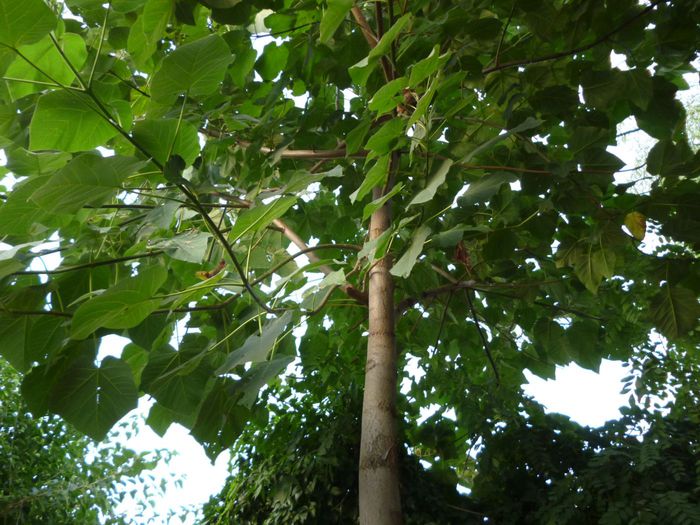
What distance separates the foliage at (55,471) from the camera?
120 inches

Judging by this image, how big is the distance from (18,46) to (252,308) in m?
0.52

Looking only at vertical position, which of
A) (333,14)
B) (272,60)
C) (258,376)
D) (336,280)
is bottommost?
(258,376)

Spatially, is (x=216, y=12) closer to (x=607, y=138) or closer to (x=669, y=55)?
(x=607, y=138)

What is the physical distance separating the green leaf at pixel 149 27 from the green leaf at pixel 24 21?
0.21 m

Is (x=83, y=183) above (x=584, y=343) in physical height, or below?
below

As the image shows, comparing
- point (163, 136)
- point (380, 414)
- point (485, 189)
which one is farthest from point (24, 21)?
point (380, 414)

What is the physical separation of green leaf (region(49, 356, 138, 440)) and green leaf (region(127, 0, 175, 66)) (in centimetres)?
41

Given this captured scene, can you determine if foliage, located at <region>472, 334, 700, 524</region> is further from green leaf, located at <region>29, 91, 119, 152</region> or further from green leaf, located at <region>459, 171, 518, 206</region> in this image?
green leaf, located at <region>29, 91, 119, 152</region>

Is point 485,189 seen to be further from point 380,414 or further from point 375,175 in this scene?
point 380,414

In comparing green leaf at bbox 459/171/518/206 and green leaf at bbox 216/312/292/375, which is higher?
green leaf at bbox 459/171/518/206

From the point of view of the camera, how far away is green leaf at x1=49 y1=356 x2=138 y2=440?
923 mm

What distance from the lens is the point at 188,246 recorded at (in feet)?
2.80

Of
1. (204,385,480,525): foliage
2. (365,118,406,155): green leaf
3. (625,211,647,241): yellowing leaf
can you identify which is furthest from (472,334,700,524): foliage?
(365,118,406,155): green leaf

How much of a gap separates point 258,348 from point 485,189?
342 mm
